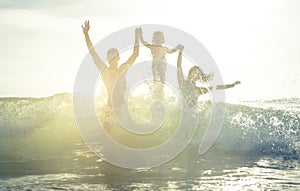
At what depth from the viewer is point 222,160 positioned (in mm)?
15719

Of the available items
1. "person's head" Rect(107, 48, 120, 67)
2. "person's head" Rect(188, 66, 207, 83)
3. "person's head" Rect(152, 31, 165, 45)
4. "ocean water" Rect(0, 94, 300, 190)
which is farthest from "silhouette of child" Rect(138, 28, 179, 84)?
"ocean water" Rect(0, 94, 300, 190)

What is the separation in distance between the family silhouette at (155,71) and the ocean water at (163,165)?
212 cm

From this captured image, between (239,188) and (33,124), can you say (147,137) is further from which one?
(239,188)

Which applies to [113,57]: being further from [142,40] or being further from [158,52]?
[158,52]

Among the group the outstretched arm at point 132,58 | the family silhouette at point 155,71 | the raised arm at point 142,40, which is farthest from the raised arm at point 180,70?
the outstretched arm at point 132,58

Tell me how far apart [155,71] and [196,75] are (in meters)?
1.30

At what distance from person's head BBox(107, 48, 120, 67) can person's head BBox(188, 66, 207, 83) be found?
228cm

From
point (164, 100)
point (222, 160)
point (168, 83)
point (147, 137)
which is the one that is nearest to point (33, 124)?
point (147, 137)

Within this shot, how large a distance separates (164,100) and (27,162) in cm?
532

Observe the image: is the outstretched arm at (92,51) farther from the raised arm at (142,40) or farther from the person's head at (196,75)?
the person's head at (196,75)

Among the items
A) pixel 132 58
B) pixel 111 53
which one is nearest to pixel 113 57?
pixel 111 53

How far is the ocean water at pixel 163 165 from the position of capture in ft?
39.2

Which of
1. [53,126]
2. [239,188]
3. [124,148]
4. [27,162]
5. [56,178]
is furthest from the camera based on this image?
[53,126]

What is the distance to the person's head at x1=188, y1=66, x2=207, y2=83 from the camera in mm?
15060
